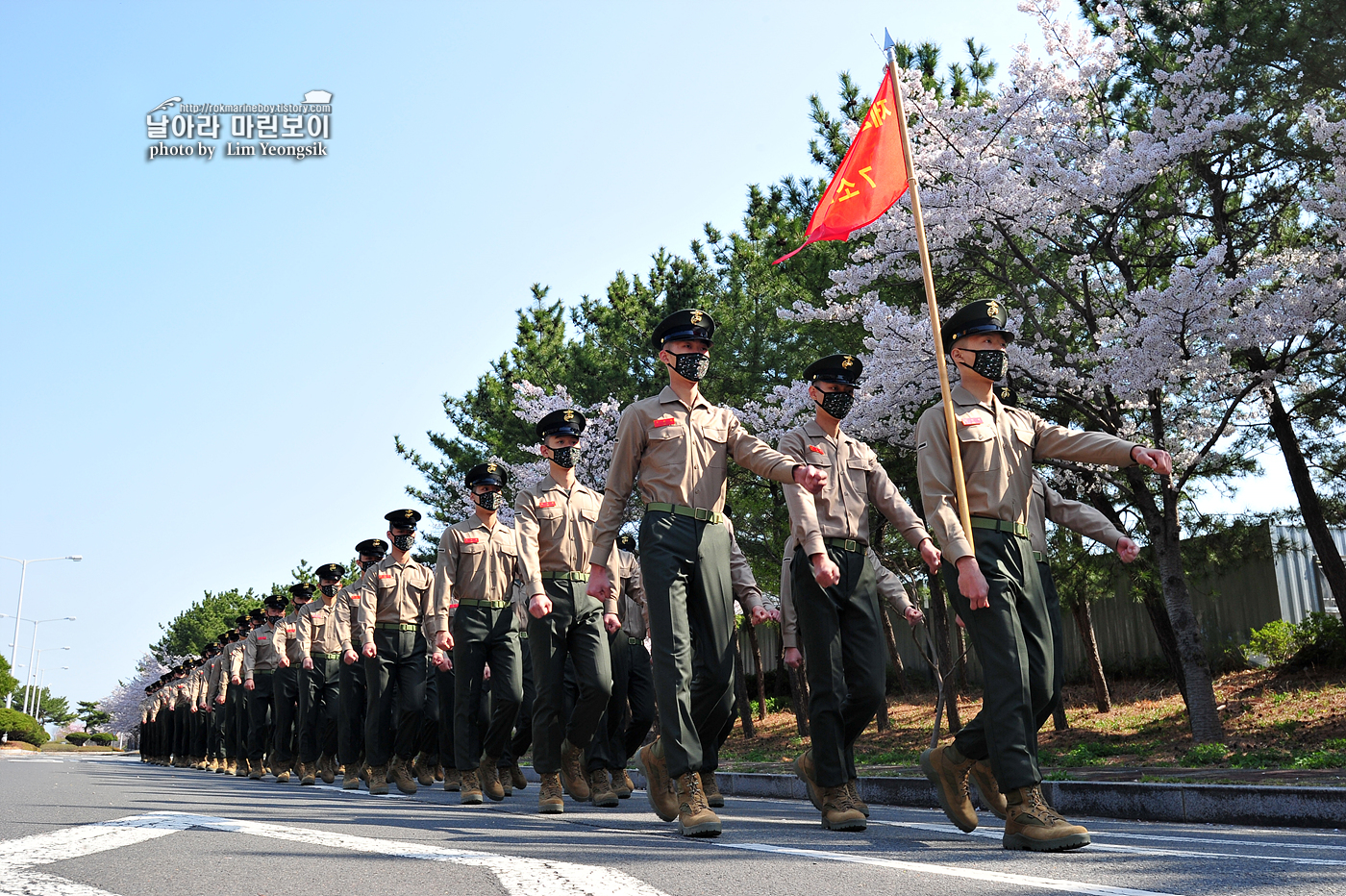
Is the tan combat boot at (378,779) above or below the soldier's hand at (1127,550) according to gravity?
below

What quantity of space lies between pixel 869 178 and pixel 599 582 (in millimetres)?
3445

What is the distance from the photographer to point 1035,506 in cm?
582

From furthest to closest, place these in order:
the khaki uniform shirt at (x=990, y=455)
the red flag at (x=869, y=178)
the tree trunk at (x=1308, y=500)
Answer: the tree trunk at (x=1308, y=500) < the red flag at (x=869, y=178) < the khaki uniform shirt at (x=990, y=455)

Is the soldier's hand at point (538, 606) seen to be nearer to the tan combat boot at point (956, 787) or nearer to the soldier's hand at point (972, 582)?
the tan combat boot at point (956, 787)

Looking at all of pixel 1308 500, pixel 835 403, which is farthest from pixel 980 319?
pixel 1308 500

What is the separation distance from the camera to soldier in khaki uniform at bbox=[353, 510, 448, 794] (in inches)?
431

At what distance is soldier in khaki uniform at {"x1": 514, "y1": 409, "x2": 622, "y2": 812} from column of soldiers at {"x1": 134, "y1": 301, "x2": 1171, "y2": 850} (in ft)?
0.05

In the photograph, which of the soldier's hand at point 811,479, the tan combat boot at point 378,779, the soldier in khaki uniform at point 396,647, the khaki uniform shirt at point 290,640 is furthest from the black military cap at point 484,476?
the khaki uniform shirt at point 290,640

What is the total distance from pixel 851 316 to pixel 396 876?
12.4 meters

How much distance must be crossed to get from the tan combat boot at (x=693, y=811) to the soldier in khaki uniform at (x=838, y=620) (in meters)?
0.77

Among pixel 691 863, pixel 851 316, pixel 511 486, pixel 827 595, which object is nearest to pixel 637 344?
pixel 511 486

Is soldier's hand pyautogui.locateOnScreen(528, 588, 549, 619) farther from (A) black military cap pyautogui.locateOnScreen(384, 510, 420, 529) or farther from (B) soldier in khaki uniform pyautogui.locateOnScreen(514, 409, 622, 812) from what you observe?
(A) black military cap pyautogui.locateOnScreen(384, 510, 420, 529)

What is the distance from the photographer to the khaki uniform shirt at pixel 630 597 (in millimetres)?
9859

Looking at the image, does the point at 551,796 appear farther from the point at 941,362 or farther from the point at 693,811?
the point at 941,362
